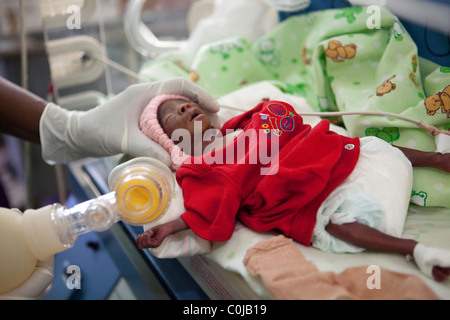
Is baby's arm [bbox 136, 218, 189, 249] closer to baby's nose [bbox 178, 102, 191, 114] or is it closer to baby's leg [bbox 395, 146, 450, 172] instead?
baby's nose [bbox 178, 102, 191, 114]

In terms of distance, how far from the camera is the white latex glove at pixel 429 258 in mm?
845

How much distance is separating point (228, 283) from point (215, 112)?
1.96 feet

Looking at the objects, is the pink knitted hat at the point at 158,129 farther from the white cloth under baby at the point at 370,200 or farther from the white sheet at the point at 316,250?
the white cloth under baby at the point at 370,200

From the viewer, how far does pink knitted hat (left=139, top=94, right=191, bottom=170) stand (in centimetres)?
124

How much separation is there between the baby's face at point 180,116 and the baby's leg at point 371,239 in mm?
521

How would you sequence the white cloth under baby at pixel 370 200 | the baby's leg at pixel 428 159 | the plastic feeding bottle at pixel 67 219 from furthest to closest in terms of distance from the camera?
the baby's leg at pixel 428 159, the white cloth under baby at pixel 370 200, the plastic feeding bottle at pixel 67 219

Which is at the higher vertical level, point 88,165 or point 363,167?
point 363,167

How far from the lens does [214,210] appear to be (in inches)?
40.7

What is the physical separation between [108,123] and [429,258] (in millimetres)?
978

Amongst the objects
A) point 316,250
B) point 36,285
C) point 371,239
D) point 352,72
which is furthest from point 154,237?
point 352,72

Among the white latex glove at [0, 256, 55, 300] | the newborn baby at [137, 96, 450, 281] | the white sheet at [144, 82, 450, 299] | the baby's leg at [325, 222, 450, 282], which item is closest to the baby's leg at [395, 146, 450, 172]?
the newborn baby at [137, 96, 450, 281]

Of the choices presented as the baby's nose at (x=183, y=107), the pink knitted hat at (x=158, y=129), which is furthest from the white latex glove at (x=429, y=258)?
the baby's nose at (x=183, y=107)

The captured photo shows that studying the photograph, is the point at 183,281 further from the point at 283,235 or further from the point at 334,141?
the point at 334,141
